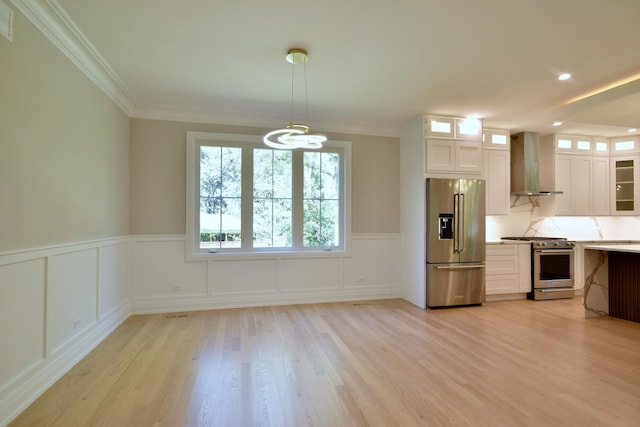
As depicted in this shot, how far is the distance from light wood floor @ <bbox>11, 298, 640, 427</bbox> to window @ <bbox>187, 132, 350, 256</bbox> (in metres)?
1.19

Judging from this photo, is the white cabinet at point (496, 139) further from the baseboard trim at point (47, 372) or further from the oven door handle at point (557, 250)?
the baseboard trim at point (47, 372)

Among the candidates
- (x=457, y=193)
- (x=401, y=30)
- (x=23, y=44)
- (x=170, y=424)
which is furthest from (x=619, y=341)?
(x=23, y=44)

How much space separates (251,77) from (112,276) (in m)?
2.82

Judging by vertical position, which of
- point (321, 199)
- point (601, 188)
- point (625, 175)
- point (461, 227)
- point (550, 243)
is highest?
point (625, 175)

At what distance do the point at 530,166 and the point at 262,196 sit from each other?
178 inches

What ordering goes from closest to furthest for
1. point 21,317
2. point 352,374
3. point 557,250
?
point 21,317
point 352,374
point 557,250

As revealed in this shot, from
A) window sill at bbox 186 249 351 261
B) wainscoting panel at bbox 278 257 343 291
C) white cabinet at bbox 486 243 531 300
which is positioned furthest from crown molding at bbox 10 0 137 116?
white cabinet at bbox 486 243 531 300

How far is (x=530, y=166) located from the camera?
536 centimetres

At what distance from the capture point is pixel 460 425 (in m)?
1.98

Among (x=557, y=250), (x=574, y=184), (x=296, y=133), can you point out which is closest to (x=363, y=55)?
(x=296, y=133)

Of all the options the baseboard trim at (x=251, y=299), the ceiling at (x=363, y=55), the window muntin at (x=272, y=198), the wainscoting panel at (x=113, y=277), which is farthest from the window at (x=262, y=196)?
the wainscoting panel at (x=113, y=277)

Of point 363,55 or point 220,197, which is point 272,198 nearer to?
point 220,197

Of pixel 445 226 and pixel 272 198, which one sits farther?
pixel 272 198

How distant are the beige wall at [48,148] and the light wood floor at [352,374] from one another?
126 cm
